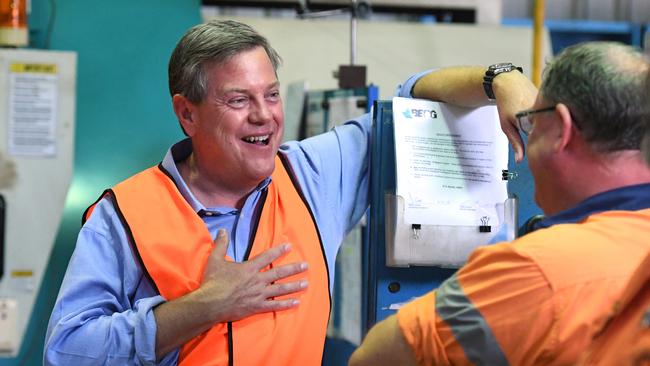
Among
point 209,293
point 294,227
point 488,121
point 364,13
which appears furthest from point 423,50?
point 209,293

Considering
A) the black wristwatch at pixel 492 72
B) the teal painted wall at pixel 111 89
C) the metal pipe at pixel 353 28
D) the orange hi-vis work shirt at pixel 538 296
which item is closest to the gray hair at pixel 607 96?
the orange hi-vis work shirt at pixel 538 296

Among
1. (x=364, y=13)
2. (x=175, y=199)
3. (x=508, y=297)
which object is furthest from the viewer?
(x=364, y=13)

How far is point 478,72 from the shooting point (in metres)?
1.62

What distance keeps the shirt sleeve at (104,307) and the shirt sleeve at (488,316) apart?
53cm

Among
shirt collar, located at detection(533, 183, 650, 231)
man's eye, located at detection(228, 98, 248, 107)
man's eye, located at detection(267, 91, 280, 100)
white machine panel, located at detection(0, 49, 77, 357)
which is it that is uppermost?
man's eye, located at detection(267, 91, 280, 100)

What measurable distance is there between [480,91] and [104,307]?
0.85m

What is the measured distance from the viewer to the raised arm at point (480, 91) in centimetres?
149

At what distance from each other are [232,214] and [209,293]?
230 mm

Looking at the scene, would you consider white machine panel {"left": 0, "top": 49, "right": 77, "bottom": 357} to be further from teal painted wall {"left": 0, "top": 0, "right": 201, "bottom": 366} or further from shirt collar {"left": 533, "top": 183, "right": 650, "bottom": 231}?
shirt collar {"left": 533, "top": 183, "right": 650, "bottom": 231}

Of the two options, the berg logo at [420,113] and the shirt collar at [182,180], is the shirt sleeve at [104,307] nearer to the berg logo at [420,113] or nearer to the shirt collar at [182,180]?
the shirt collar at [182,180]

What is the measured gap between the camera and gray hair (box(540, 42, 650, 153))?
43.7 inches

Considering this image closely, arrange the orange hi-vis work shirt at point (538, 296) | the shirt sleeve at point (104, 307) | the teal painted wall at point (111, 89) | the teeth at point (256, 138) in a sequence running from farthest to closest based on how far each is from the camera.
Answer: the teal painted wall at point (111, 89)
the teeth at point (256, 138)
the shirt sleeve at point (104, 307)
the orange hi-vis work shirt at point (538, 296)

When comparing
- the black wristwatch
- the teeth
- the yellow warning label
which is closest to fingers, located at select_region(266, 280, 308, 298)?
the teeth

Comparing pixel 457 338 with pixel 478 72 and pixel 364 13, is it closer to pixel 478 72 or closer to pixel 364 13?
pixel 478 72
